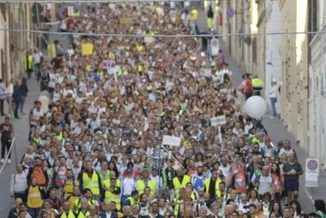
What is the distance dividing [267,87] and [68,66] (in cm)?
790

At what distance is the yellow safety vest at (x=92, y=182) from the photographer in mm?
36344

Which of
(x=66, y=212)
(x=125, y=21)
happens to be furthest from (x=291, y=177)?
(x=125, y=21)

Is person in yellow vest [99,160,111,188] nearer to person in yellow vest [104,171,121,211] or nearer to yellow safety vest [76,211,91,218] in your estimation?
person in yellow vest [104,171,121,211]

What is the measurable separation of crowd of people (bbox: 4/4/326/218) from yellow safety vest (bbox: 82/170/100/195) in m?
0.02

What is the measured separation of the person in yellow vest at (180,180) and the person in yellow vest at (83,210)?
10.8 feet

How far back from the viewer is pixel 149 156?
3928 centimetres

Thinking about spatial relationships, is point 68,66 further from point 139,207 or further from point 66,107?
point 139,207

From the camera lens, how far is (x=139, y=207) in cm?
3353

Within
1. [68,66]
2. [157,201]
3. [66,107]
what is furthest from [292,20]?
[157,201]

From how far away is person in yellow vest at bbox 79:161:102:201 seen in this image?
36.3 metres

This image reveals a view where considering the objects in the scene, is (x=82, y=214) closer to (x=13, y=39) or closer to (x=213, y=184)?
(x=213, y=184)

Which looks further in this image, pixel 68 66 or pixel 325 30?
pixel 68 66

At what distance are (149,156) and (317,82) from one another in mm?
7348

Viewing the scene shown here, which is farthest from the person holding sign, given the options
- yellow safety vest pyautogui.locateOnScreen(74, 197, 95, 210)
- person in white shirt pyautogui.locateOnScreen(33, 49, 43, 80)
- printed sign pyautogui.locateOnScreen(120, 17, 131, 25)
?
printed sign pyautogui.locateOnScreen(120, 17, 131, 25)
